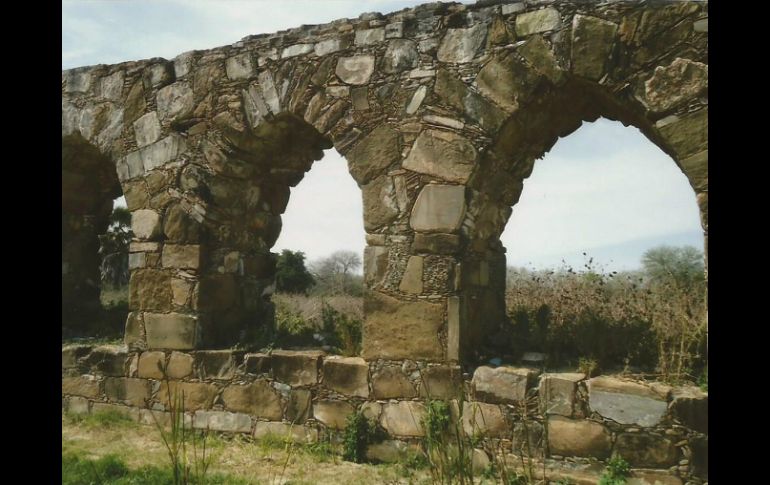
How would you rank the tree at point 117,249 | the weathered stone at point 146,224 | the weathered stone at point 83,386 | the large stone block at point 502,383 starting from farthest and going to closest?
the tree at point 117,249 < the weathered stone at point 83,386 < the weathered stone at point 146,224 < the large stone block at point 502,383

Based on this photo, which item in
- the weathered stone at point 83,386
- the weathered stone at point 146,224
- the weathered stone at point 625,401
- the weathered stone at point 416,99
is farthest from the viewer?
the weathered stone at point 83,386

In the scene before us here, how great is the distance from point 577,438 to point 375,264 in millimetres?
1687

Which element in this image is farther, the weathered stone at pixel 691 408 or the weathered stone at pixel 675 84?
the weathered stone at pixel 675 84

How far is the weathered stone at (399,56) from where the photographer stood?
4.10 m

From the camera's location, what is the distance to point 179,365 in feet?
15.3

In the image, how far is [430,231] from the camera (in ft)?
12.9

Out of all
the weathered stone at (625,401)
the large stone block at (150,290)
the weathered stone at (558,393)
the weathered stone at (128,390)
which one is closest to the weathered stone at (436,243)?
the weathered stone at (558,393)

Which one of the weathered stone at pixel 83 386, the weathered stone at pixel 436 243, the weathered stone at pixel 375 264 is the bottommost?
the weathered stone at pixel 83 386

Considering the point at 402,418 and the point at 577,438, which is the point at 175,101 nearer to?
the point at 402,418

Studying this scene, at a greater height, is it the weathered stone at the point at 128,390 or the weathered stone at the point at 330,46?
the weathered stone at the point at 330,46

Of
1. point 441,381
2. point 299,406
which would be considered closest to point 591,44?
point 441,381

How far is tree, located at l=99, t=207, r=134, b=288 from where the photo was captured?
1031 cm

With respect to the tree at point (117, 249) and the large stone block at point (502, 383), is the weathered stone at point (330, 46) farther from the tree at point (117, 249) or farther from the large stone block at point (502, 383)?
the tree at point (117, 249)

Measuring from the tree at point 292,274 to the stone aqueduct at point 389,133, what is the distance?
255 inches
